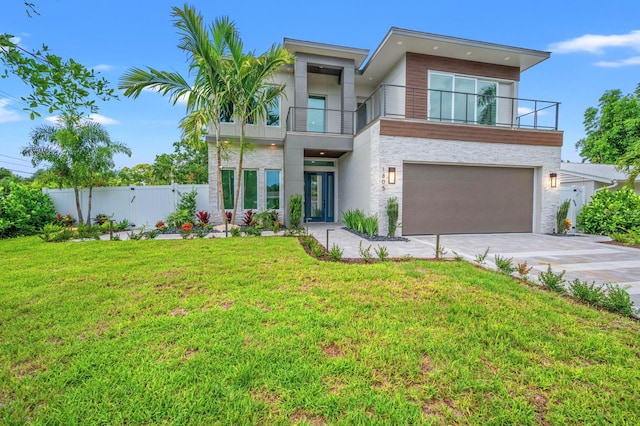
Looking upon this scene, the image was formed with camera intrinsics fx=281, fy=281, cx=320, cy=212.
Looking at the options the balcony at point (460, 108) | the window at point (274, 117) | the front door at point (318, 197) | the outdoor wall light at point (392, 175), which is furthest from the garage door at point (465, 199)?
the window at point (274, 117)

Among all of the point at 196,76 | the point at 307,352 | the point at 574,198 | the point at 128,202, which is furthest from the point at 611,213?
the point at 128,202

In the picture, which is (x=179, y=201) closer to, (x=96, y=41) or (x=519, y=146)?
(x=96, y=41)

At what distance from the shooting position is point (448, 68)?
10672 millimetres

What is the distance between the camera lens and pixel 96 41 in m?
8.20

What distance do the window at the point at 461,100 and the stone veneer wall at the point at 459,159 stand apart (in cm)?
144

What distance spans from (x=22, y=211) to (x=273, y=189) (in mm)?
8164

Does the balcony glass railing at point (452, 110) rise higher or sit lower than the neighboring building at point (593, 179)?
higher

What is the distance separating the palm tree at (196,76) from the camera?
28.2 feet

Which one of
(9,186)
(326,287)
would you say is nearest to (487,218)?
(326,287)

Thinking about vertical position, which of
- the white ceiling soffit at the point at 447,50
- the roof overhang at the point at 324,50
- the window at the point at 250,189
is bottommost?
the window at the point at 250,189

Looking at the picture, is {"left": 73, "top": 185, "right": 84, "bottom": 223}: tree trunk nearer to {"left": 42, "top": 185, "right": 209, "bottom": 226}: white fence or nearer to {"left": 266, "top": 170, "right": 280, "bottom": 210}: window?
{"left": 42, "top": 185, "right": 209, "bottom": 226}: white fence

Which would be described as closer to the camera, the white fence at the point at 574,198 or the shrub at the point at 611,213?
the shrub at the point at 611,213

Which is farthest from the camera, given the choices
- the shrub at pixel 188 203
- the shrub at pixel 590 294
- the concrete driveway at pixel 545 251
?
the shrub at pixel 188 203

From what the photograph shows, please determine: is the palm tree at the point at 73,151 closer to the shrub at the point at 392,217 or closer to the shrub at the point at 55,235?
the shrub at the point at 55,235
